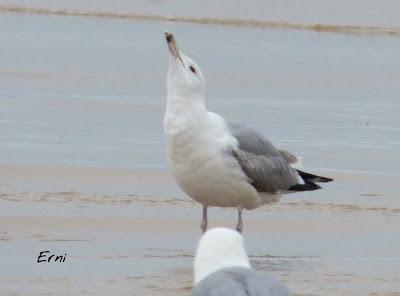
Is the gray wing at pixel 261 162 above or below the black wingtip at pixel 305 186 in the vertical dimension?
above

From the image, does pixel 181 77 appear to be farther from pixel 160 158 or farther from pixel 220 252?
pixel 220 252

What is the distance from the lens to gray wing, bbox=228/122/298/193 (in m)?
10.6

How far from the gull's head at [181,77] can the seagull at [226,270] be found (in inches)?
188

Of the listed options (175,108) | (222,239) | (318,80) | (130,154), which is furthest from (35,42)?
(222,239)

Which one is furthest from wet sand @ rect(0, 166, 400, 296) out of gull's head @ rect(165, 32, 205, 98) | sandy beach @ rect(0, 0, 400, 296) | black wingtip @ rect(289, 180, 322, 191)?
gull's head @ rect(165, 32, 205, 98)

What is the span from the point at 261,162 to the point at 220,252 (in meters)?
5.52

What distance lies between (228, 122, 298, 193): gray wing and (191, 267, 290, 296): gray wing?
5.00 meters

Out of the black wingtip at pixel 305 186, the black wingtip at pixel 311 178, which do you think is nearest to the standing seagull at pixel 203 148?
the black wingtip at pixel 305 186

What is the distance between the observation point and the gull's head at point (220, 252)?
5.32 metres

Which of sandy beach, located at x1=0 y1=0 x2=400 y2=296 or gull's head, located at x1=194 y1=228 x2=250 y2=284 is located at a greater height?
gull's head, located at x1=194 y1=228 x2=250 y2=284

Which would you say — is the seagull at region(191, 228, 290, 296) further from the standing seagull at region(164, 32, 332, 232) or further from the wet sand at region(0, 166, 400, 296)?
the standing seagull at region(164, 32, 332, 232)

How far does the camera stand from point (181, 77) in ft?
33.3

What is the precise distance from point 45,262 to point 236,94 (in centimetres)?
1079

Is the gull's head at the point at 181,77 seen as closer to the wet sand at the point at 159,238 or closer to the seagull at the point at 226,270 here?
the wet sand at the point at 159,238
